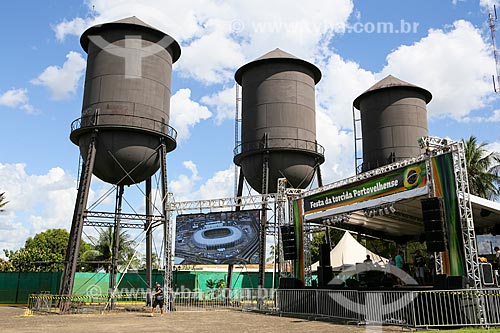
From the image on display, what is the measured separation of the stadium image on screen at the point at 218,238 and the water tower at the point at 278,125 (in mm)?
1017

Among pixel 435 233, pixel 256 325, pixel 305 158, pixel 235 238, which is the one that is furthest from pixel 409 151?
pixel 256 325

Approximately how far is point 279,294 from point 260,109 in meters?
12.9

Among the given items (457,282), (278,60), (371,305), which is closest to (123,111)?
(278,60)

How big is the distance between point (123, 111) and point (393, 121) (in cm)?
1842

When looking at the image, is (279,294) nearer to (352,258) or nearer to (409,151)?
(352,258)

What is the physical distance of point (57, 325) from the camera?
16.9m

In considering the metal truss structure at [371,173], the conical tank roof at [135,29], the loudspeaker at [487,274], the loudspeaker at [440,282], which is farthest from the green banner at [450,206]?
the conical tank roof at [135,29]

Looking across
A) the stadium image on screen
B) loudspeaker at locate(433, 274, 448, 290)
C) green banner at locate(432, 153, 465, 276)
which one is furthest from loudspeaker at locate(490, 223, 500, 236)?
the stadium image on screen

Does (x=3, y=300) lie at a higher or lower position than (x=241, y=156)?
lower

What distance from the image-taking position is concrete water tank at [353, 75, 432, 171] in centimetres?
3203

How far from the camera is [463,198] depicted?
50.0ft

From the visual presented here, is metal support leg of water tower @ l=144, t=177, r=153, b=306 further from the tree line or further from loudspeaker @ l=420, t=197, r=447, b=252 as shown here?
loudspeaker @ l=420, t=197, r=447, b=252

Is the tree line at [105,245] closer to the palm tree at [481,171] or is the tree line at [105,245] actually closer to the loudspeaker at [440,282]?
the palm tree at [481,171]

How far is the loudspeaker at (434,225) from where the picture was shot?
15.0 m
